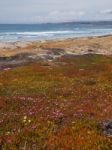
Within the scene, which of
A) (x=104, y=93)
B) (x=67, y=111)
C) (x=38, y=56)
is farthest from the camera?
(x=38, y=56)

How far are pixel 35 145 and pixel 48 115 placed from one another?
4.63 meters

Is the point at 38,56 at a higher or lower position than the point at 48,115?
lower

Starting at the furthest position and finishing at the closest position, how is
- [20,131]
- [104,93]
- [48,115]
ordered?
1. [104,93]
2. [48,115]
3. [20,131]

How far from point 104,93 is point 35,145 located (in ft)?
43.9

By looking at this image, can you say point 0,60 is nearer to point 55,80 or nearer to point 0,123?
point 55,80

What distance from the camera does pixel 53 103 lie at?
22.7 metres

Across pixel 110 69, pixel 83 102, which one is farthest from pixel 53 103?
pixel 110 69

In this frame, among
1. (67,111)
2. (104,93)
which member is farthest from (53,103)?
(104,93)

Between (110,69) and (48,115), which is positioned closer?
(48,115)

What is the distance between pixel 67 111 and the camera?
775 inches

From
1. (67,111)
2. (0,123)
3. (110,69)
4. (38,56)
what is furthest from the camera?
(38,56)

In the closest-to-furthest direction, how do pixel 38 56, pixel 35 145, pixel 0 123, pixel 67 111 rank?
Answer: pixel 35 145
pixel 0 123
pixel 67 111
pixel 38 56

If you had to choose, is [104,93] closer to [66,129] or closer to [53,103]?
[53,103]

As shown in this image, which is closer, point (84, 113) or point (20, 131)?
point (20, 131)
